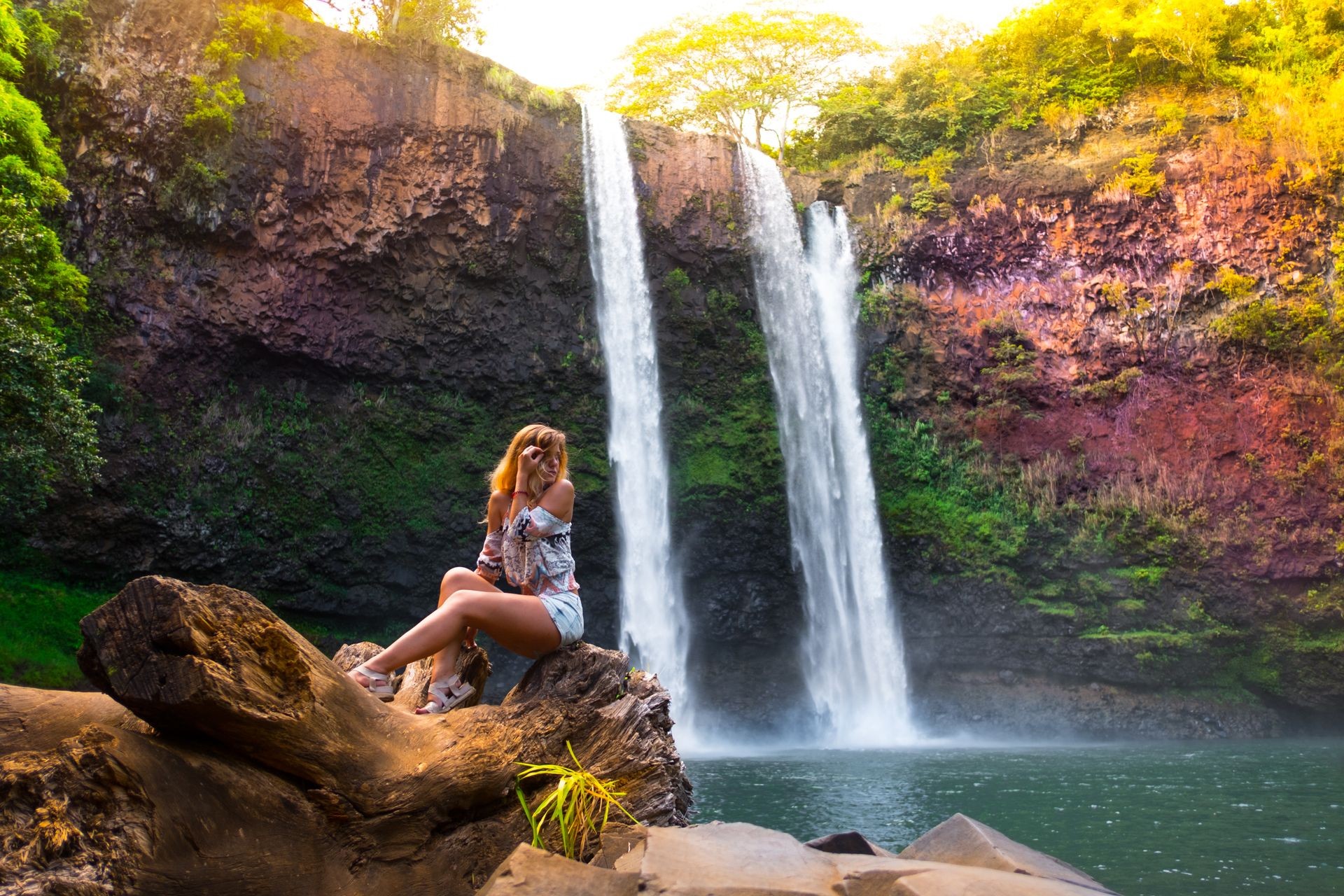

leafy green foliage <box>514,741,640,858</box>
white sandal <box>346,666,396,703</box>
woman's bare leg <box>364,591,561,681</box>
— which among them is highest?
woman's bare leg <box>364,591,561,681</box>

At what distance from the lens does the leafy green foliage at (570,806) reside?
3619mm

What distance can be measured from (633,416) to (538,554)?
45.8ft

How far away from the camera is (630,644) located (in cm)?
1731

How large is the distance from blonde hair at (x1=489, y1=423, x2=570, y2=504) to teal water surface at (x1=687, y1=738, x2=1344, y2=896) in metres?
4.74

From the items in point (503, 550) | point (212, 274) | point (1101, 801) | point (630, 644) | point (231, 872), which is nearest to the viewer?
point (231, 872)

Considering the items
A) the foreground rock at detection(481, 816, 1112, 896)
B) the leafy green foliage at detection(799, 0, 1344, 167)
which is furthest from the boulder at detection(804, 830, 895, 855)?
the leafy green foliage at detection(799, 0, 1344, 167)

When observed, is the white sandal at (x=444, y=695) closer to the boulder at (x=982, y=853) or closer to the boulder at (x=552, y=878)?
the boulder at (x=552, y=878)

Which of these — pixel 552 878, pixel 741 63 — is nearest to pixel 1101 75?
pixel 741 63

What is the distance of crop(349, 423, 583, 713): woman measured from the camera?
402 cm

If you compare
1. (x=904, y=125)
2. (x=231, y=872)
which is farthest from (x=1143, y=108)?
(x=231, y=872)

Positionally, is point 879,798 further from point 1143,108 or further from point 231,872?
point 1143,108

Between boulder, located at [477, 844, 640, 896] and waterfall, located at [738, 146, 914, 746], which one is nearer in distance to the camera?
boulder, located at [477, 844, 640, 896]

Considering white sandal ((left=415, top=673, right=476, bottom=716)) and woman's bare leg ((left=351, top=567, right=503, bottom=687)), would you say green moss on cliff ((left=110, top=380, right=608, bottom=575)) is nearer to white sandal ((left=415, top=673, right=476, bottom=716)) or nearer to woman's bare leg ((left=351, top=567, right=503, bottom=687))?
woman's bare leg ((left=351, top=567, right=503, bottom=687))

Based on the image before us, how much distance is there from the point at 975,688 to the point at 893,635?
199 centimetres
